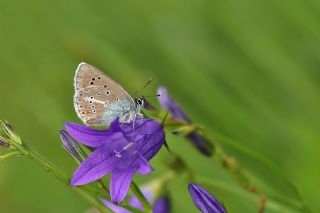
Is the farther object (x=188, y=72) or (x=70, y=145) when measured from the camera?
(x=188, y=72)

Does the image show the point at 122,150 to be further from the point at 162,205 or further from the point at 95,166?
the point at 162,205

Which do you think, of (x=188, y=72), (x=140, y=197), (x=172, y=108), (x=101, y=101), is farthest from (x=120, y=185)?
(x=188, y=72)

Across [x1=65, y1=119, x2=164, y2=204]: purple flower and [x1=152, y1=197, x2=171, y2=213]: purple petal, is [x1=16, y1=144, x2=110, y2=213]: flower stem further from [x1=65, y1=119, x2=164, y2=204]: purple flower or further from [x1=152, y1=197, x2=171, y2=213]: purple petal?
[x1=152, y1=197, x2=171, y2=213]: purple petal

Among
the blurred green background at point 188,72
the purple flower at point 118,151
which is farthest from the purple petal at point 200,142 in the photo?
the blurred green background at point 188,72

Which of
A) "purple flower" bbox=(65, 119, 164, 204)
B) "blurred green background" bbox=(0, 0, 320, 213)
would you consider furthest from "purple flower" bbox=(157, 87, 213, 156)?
"blurred green background" bbox=(0, 0, 320, 213)

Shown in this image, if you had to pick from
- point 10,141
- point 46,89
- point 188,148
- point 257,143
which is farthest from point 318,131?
point 10,141

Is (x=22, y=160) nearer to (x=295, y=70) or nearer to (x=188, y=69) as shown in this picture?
(x=188, y=69)
